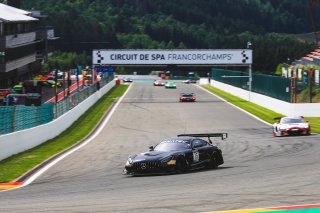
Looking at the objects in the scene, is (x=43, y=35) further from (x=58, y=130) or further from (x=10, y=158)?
(x=10, y=158)

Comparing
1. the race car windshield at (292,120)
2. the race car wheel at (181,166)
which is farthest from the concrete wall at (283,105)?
the race car wheel at (181,166)

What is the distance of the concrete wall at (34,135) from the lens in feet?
97.5

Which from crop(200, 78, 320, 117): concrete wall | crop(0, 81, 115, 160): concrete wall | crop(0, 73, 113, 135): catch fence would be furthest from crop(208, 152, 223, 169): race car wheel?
crop(200, 78, 320, 117): concrete wall

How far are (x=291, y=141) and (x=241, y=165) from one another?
11.6 meters

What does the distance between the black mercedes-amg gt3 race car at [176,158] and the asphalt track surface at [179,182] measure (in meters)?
0.52

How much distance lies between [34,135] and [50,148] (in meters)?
1.20

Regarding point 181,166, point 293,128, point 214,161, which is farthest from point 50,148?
point 293,128

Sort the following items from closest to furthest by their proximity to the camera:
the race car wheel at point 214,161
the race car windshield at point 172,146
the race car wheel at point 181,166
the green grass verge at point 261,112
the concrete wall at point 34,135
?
the race car wheel at point 181,166
the race car windshield at point 172,146
the race car wheel at point 214,161
the concrete wall at point 34,135
the green grass verge at point 261,112

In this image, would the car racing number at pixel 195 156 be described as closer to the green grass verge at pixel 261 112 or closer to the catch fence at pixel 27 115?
the catch fence at pixel 27 115

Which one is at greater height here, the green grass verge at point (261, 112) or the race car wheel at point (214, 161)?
the race car wheel at point (214, 161)

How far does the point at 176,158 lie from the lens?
2344 cm

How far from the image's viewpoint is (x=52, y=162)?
28906 millimetres

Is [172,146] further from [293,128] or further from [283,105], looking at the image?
[283,105]

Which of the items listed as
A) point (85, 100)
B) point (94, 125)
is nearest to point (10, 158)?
point (94, 125)
